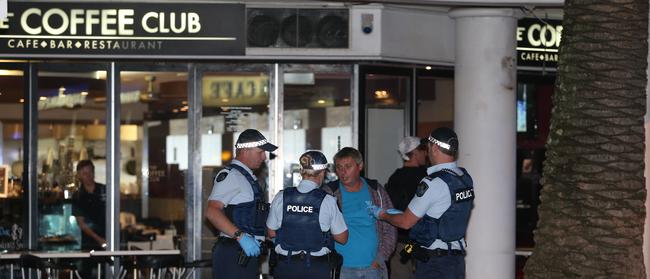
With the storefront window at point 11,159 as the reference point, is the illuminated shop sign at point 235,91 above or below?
above

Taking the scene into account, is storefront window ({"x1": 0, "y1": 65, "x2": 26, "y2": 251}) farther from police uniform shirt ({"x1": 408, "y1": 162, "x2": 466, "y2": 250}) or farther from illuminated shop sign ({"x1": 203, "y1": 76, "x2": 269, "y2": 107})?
police uniform shirt ({"x1": 408, "y1": 162, "x2": 466, "y2": 250})

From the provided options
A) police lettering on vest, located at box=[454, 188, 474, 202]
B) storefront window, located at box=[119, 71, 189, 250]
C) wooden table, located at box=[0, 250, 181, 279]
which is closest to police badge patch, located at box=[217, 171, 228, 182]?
police lettering on vest, located at box=[454, 188, 474, 202]

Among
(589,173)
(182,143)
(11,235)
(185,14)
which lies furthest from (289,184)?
(589,173)

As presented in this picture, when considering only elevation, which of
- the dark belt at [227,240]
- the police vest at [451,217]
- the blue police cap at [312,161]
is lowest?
the dark belt at [227,240]

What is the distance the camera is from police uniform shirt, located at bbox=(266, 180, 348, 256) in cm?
959

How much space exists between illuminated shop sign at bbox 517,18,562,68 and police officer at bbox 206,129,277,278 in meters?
5.69

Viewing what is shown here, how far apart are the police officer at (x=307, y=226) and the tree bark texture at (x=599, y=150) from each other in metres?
1.67

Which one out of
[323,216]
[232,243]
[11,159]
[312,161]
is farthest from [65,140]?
[323,216]

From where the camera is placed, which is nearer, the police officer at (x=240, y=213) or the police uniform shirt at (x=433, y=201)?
the police uniform shirt at (x=433, y=201)

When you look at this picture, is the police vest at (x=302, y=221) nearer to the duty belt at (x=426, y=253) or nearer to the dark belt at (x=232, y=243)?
the dark belt at (x=232, y=243)

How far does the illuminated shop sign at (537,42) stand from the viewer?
15156mm

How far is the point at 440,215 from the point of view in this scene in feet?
31.8

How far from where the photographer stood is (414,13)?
14383 millimetres

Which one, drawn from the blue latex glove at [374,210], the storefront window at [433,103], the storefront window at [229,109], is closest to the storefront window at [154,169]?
the storefront window at [229,109]
